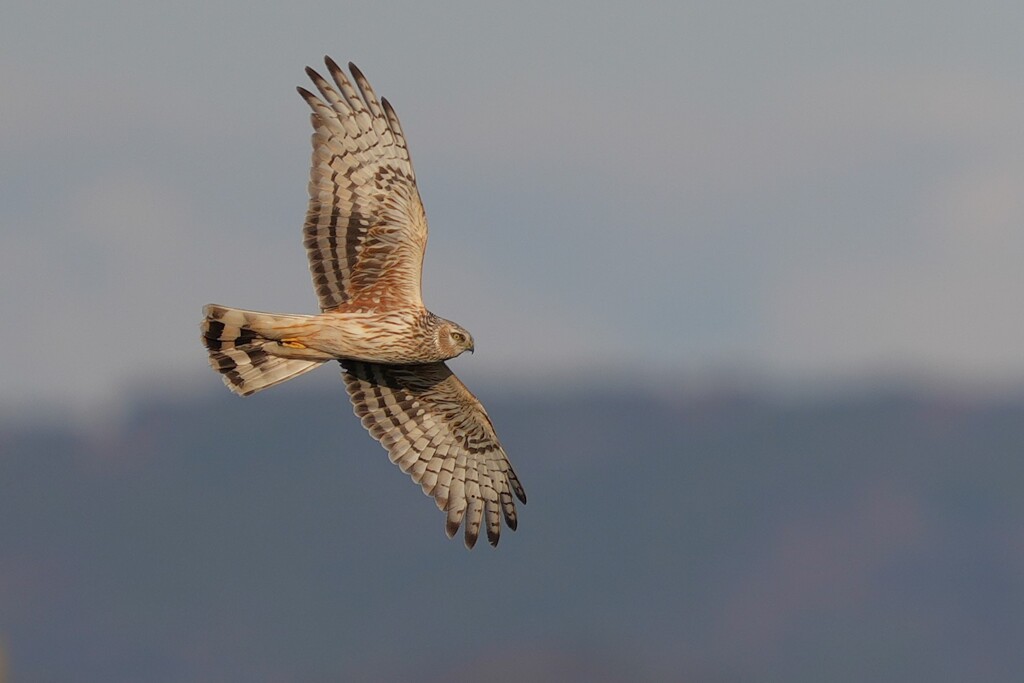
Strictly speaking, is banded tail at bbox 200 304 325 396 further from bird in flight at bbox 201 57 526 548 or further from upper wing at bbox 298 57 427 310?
upper wing at bbox 298 57 427 310

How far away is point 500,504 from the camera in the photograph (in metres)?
21.7

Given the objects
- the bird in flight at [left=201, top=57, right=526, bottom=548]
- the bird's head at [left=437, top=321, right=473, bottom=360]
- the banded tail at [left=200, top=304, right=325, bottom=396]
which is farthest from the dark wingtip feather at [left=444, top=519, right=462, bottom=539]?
the banded tail at [left=200, top=304, right=325, bottom=396]

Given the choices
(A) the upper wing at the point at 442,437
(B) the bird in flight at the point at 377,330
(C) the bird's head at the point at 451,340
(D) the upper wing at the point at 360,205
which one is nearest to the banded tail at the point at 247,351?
(B) the bird in flight at the point at 377,330

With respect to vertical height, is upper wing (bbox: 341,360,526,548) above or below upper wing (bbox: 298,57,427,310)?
below

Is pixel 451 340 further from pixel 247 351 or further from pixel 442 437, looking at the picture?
pixel 442 437

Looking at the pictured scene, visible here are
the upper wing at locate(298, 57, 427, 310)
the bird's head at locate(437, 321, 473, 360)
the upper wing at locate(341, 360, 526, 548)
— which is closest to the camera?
the bird's head at locate(437, 321, 473, 360)

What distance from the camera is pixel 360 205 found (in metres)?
20.3

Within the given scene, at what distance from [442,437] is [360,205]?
251 centimetres

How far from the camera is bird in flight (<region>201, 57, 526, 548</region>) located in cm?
1947

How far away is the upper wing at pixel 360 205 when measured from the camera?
789 inches

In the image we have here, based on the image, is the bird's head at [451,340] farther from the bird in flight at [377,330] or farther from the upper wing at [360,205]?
the upper wing at [360,205]

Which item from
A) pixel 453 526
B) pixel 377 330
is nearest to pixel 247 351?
pixel 377 330

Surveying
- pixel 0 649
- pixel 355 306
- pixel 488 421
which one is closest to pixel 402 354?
pixel 355 306

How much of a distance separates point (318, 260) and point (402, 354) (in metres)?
1.27
